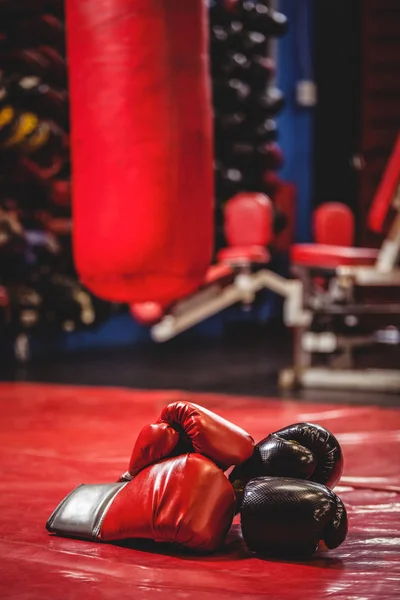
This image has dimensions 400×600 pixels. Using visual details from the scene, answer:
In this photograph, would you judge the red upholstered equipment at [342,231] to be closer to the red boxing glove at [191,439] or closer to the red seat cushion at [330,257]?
the red seat cushion at [330,257]

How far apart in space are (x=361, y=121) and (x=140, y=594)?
28.2 feet

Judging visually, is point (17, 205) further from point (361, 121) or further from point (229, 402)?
point (361, 121)

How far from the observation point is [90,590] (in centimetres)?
154

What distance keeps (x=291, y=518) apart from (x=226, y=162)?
5389 mm

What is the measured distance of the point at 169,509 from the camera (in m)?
1.74

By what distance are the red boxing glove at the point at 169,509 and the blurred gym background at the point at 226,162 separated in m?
2.85

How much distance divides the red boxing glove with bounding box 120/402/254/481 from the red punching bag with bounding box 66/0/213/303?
1.00m

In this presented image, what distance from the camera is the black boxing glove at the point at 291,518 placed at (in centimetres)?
170

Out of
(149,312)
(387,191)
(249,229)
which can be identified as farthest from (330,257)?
(149,312)

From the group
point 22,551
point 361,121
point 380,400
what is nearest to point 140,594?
point 22,551

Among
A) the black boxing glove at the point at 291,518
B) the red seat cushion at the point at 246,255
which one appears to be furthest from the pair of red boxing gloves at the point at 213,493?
the red seat cushion at the point at 246,255

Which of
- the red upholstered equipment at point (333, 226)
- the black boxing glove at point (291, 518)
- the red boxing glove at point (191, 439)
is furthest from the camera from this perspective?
the red upholstered equipment at point (333, 226)

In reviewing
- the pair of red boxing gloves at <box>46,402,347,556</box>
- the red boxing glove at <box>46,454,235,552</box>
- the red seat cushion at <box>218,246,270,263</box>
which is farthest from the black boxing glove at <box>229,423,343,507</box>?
the red seat cushion at <box>218,246,270,263</box>

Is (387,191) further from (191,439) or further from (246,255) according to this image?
(191,439)
